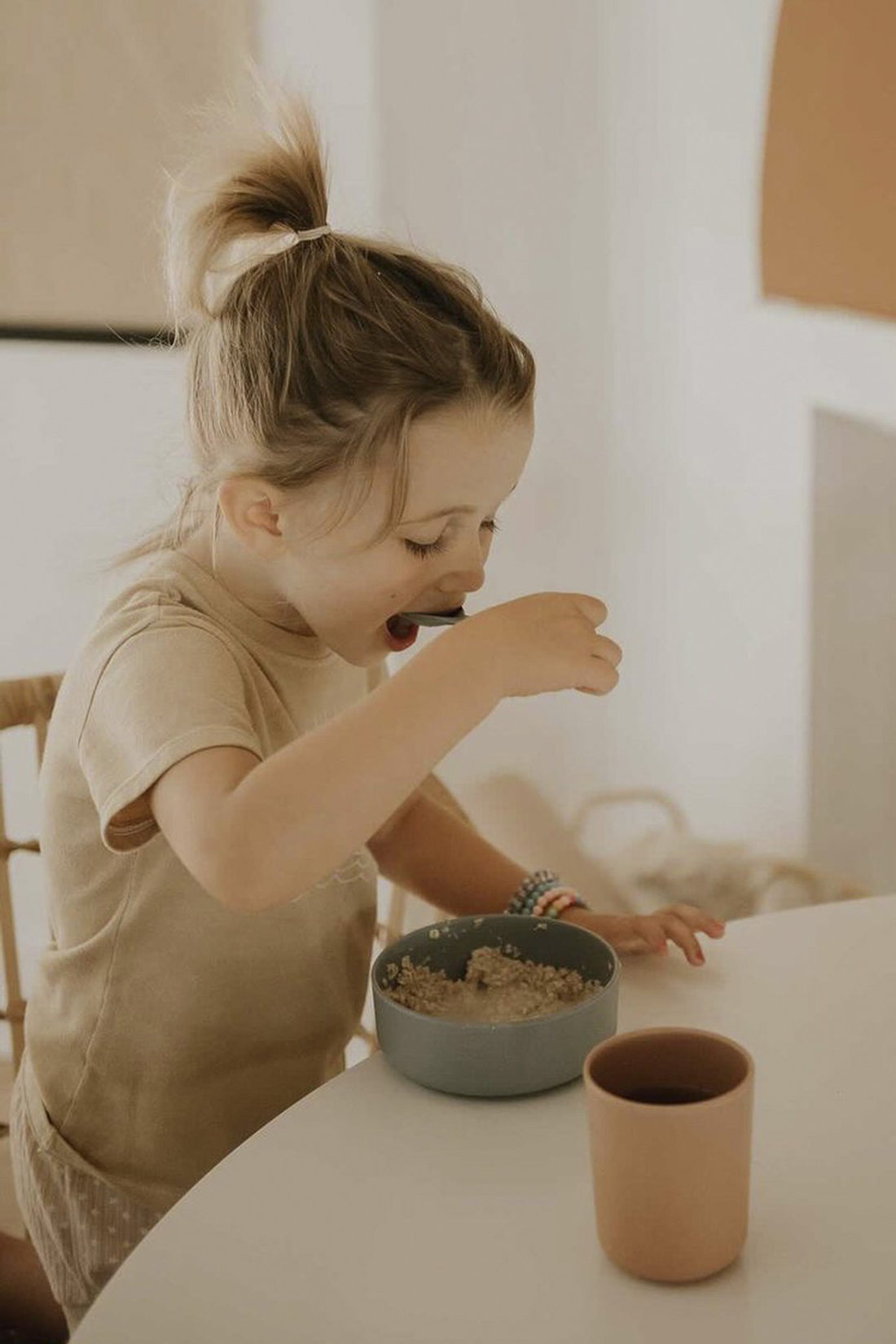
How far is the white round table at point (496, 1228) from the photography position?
1.78ft

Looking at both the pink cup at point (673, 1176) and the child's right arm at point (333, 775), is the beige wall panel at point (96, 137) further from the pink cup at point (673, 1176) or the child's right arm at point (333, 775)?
the pink cup at point (673, 1176)

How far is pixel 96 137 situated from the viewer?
1884 millimetres

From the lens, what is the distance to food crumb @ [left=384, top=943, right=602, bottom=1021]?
30.2 inches

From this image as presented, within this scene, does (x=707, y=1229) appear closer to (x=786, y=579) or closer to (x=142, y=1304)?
(x=142, y=1304)

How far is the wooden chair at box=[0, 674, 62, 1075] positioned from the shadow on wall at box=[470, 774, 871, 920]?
3.03 feet

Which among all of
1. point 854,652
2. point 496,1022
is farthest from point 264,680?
point 854,652

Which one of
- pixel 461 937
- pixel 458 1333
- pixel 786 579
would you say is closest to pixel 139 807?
pixel 461 937

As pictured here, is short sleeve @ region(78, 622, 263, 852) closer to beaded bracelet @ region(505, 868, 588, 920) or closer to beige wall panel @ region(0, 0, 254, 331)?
beaded bracelet @ region(505, 868, 588, 920)

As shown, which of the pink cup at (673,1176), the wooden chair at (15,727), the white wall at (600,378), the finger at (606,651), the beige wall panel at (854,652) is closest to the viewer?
the pink cup at (673,1176)

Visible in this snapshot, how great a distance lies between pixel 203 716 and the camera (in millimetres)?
755

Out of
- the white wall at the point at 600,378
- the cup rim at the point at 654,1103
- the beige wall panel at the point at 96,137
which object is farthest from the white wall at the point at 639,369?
the cup rim at the point at 654,1103

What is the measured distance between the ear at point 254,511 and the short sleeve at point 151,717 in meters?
0.07

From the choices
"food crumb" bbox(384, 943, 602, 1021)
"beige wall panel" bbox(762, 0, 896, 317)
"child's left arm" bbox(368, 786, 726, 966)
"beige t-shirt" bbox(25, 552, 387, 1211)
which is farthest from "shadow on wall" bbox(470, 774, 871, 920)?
"food crumb" bbox(384, 943, 602, 1021)

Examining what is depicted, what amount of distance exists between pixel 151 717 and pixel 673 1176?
1.23ft
